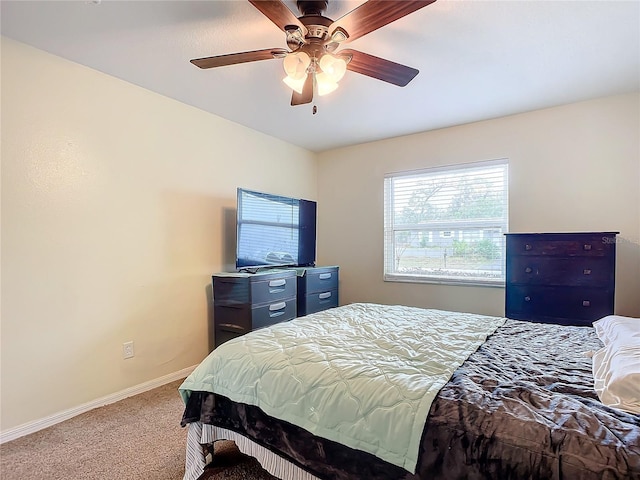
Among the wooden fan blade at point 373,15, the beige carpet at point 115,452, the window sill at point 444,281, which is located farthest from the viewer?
the window sill at point 444,281

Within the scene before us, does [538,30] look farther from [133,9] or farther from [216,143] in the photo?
[216,143]

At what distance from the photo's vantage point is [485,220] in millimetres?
A: 3586

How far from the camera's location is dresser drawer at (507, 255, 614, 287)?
2.63 m

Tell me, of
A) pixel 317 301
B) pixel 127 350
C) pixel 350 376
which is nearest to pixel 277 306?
pixel 317 301

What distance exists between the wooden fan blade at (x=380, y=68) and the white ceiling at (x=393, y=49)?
244mm

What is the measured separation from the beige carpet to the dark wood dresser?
237 cm

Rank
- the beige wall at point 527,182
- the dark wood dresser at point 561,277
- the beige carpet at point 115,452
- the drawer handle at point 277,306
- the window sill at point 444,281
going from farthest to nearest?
the window sill at point 444,281 → the drawer handle at point 277,306 → the beige wall at point 527,182 → the dark wood dresser at point 561,277 → the beige carpet at point 115,452

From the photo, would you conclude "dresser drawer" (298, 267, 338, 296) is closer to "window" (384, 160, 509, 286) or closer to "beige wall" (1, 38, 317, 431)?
"window" (384, 160, 509, 286)

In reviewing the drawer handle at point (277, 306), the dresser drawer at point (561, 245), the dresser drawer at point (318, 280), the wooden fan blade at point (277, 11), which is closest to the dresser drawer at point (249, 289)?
the drawer handle at point (277, 306)

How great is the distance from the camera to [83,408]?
7.89 feet

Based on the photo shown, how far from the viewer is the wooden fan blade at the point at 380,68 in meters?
1.88

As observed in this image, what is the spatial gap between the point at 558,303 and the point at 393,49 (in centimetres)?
227

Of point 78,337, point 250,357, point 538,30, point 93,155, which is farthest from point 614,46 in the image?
point 78,337

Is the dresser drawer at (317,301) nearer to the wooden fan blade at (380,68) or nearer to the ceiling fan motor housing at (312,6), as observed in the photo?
the wooden fan blade at (380,68)
